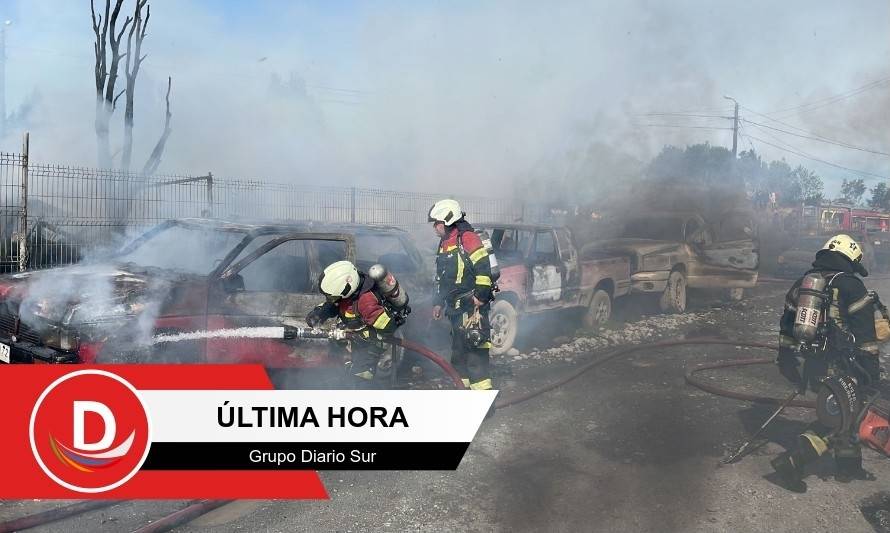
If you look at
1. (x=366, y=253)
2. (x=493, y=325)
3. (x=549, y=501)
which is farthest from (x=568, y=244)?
(x=549, y=501)

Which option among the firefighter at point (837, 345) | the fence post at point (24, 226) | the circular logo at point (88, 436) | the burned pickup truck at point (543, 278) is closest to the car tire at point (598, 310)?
the burned pickup truck at point (543, 278)

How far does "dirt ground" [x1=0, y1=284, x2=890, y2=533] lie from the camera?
3.76 metres

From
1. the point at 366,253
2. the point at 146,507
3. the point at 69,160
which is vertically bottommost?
the point at 146,507

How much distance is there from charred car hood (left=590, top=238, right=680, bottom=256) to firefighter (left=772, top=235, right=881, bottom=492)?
6.13 meters

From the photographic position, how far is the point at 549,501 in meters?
4.02

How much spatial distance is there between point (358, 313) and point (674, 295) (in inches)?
310

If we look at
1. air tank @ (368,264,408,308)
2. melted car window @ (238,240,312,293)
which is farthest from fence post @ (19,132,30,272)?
air tank @ (368,264,408,308)

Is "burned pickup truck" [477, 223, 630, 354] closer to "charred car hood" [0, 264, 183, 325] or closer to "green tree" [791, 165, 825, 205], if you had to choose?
"charred car hood" [0, 264, 183, 325]

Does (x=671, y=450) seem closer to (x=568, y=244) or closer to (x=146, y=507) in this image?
(x=146, y=507)

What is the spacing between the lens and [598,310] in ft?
32.4

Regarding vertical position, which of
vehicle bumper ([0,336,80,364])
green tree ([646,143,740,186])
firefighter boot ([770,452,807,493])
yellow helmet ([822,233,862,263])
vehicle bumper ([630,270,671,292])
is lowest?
firefighter boot ([770,452,807,493])

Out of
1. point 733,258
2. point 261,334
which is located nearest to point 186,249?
point 261,334

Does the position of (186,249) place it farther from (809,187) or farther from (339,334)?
(809,187)

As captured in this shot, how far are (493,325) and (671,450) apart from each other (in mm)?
3204
